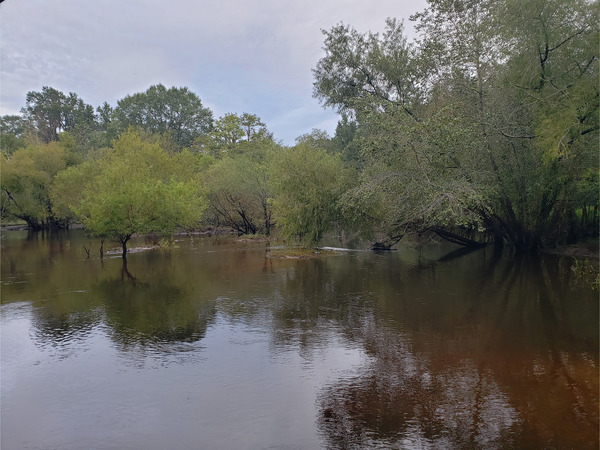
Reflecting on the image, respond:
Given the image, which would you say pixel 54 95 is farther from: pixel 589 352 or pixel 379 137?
pixel 589 352

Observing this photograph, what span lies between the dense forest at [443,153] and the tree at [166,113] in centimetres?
3357

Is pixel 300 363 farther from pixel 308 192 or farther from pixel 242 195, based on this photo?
pixel 242 195

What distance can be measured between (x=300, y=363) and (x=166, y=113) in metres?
69.6

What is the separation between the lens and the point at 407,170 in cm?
1962

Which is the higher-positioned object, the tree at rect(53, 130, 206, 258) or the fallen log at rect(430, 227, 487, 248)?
the tree at rect(53, 130, 206, 258)

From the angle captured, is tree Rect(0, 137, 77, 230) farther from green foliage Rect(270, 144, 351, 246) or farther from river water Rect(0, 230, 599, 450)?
river water Rect(0, 230, 599, 450)

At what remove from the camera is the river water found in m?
6.43

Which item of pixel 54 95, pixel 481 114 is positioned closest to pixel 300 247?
pixel 481 114

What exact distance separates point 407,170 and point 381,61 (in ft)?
27.4

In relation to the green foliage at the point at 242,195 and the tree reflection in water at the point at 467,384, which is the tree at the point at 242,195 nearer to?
the green foliage at the point at 242,195

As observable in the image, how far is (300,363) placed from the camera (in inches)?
357

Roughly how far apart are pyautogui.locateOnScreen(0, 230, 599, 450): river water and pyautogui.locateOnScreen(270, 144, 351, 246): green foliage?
29.4ft

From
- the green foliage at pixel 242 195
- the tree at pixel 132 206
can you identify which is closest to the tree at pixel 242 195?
the green foliage at pixel 242 195

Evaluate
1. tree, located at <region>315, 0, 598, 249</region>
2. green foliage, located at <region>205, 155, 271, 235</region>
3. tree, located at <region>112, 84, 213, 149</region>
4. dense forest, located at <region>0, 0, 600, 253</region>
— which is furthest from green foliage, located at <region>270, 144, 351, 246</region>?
tree, located at <region>112, 84, 213, 149</region>
